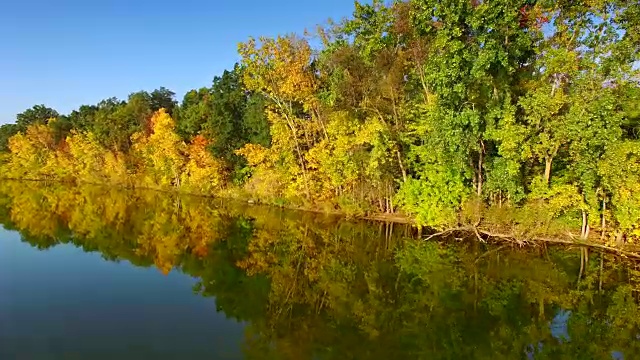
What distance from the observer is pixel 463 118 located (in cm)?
1875

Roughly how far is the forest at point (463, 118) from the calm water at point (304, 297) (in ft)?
8.04

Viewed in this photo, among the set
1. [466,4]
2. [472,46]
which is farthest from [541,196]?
[466,4]

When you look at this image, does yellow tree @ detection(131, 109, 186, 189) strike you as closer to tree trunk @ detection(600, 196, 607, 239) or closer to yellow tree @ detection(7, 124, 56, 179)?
yellow tree @ detection(7, 124, 56, 179)

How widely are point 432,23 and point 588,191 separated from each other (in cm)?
982

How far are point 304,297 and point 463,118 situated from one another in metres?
10.1

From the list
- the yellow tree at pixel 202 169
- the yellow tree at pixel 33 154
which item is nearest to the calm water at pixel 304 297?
the yellow tree at pixel 202 169

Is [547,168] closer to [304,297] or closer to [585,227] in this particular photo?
[585,227]

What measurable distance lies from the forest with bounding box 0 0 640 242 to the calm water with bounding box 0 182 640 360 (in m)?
2.45

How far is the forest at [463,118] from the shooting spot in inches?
703

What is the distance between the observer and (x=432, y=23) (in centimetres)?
1936

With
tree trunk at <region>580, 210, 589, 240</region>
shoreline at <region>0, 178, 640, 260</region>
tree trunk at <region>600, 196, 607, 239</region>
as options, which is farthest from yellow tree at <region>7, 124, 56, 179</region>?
tree trunk at <region>600, 196, 607, 239</region>

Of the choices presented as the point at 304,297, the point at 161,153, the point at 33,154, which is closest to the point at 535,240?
the point at 304,297

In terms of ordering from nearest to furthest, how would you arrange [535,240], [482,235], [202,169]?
[535,240], [482,235], [202,169]

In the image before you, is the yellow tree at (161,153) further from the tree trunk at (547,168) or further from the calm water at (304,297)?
the tree trunk at (547,168)
